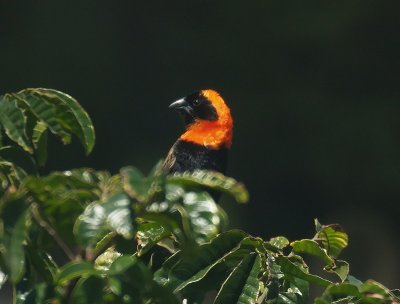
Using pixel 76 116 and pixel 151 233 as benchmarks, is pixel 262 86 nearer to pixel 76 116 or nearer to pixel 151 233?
pixel 151 233

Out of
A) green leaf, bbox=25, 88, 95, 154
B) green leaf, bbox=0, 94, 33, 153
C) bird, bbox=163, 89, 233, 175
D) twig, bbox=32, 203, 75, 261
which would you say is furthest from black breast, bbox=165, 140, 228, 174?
twig, bbox=32, 203, 75, 261

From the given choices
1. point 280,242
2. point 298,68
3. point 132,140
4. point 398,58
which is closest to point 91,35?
point 132,140

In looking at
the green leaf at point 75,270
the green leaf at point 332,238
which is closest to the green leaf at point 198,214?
the green leaf at point 75,270

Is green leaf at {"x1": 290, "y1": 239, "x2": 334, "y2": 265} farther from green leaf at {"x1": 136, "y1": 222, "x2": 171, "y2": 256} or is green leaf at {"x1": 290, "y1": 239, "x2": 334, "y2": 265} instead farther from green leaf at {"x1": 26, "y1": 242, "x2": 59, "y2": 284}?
green leaf at {"x1": 26, "y1": 242, "x2": 59, "y2": 284}

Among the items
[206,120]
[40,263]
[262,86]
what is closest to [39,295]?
[40,263]

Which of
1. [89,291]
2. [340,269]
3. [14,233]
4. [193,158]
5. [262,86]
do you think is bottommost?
[262,86]
